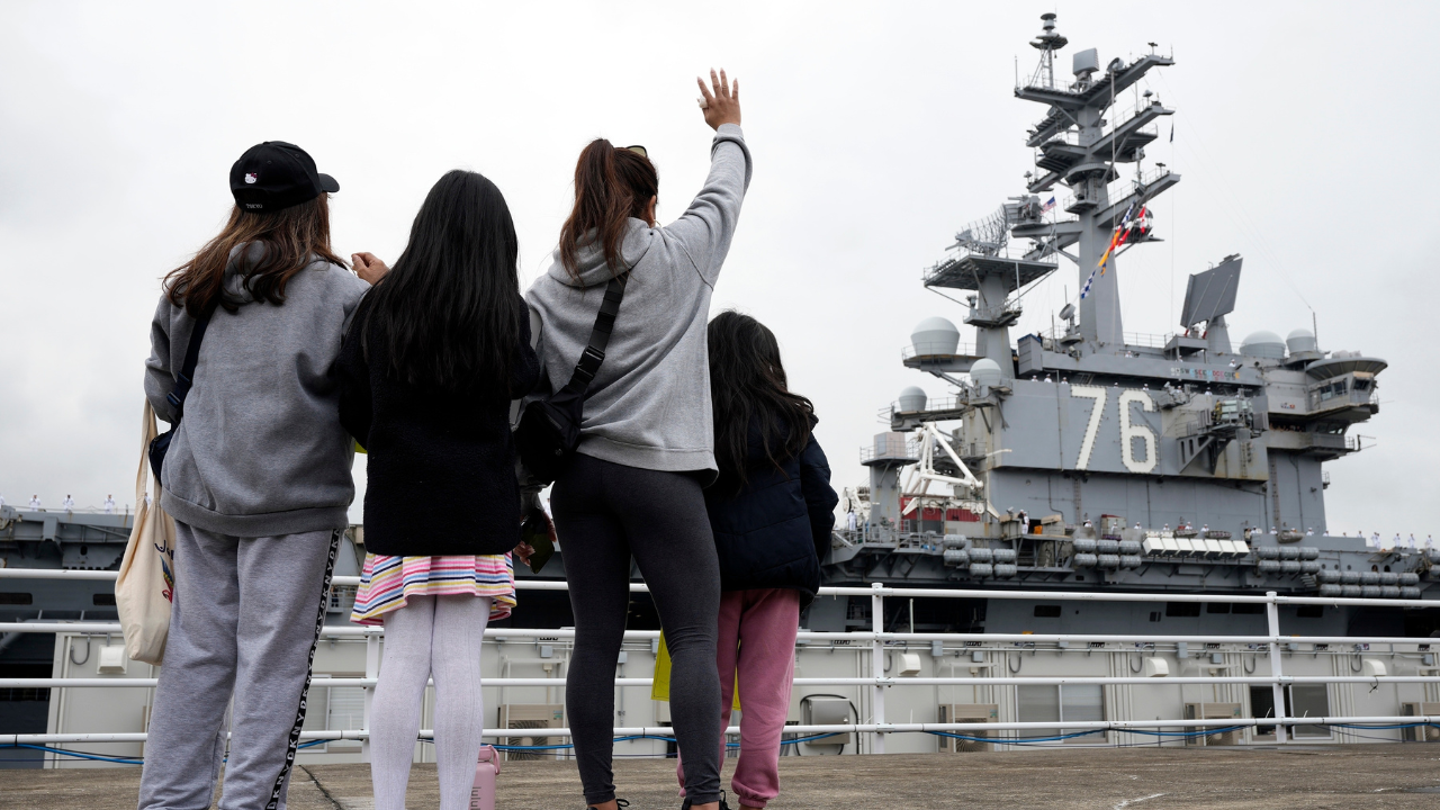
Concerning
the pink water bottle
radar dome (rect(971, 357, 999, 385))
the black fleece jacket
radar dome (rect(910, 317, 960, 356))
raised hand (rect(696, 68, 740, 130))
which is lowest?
the pink water bottle

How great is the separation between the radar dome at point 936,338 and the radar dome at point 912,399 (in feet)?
4.20

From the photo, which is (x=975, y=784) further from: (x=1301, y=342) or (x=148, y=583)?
(x=1301, y=342)

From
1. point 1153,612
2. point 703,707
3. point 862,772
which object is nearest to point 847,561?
point 1153,612

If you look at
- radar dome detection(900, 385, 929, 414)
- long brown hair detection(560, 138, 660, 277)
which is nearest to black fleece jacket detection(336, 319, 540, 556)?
long brown hair detection(560, 138, 660, 277)

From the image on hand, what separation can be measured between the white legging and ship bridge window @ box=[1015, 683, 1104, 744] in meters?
13.5

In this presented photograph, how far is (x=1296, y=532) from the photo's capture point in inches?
929

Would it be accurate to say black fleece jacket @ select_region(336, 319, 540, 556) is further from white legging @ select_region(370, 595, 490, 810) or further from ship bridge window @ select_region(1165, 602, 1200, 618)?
ship bridge window @ select_region(1165, 602, 1200, 618)

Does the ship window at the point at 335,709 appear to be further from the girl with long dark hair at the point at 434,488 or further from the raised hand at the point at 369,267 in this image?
the girl with long dark hair at the point at 434,488

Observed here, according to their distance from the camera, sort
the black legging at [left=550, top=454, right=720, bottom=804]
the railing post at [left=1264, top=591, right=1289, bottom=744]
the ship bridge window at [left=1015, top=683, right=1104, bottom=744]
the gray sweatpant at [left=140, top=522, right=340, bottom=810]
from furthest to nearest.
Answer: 1. the ship bridge window at [left=1015, top=683, right=1104, bottom=744]
2. the railing post at [left=1264, top=591, right=1289, bottom=744]
3. the black legging at [left=550, top=454, right=720, bottom=804]
4. the gray sweatpant at [left=140, top=522, right=340, bottom=810]

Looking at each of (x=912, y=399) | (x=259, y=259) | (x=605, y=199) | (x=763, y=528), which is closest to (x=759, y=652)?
(x=763, y=528)

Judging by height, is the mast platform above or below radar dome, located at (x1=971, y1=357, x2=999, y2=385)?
above

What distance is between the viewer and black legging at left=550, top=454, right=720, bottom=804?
7.40 ft

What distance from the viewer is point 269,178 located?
7.28 feet

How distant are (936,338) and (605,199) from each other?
23.6 metres
